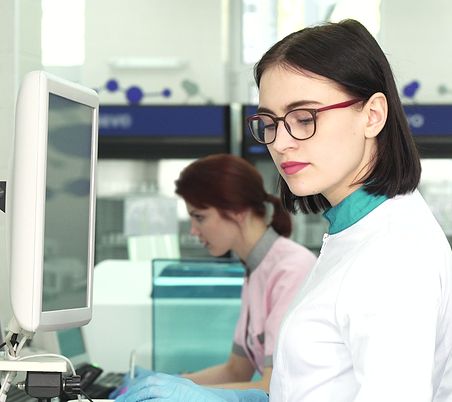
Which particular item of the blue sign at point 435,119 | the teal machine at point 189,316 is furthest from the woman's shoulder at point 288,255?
the blue sign at point 435,119

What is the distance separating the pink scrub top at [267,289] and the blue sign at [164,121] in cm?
282

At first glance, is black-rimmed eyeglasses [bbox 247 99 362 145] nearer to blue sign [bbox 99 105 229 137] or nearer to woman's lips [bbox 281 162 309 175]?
woman's lips [bbox 281 162 309 175]

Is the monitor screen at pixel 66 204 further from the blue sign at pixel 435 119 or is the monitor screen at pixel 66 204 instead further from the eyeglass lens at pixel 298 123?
the blue sign at pixel 435 119

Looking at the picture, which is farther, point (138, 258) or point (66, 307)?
point (138, 258)

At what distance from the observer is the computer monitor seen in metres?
1.35

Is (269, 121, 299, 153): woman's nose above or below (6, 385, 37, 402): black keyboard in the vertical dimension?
above

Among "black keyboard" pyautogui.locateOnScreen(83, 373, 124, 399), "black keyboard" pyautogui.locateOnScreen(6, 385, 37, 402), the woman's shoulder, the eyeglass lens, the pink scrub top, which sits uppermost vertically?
the eyeglass lens

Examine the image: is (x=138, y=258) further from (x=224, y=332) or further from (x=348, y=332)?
(x=348, y=332)

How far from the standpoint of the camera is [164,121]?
5680 millimetres

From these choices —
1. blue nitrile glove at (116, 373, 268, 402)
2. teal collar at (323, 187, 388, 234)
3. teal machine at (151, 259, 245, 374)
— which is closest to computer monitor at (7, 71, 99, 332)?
blue nitrile glove at (116, 373, 268, 402)

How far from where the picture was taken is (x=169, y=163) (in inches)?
235

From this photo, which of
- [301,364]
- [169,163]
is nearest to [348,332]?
[301,364]

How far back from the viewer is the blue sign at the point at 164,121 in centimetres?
561

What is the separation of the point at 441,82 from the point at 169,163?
1916 millimetres
